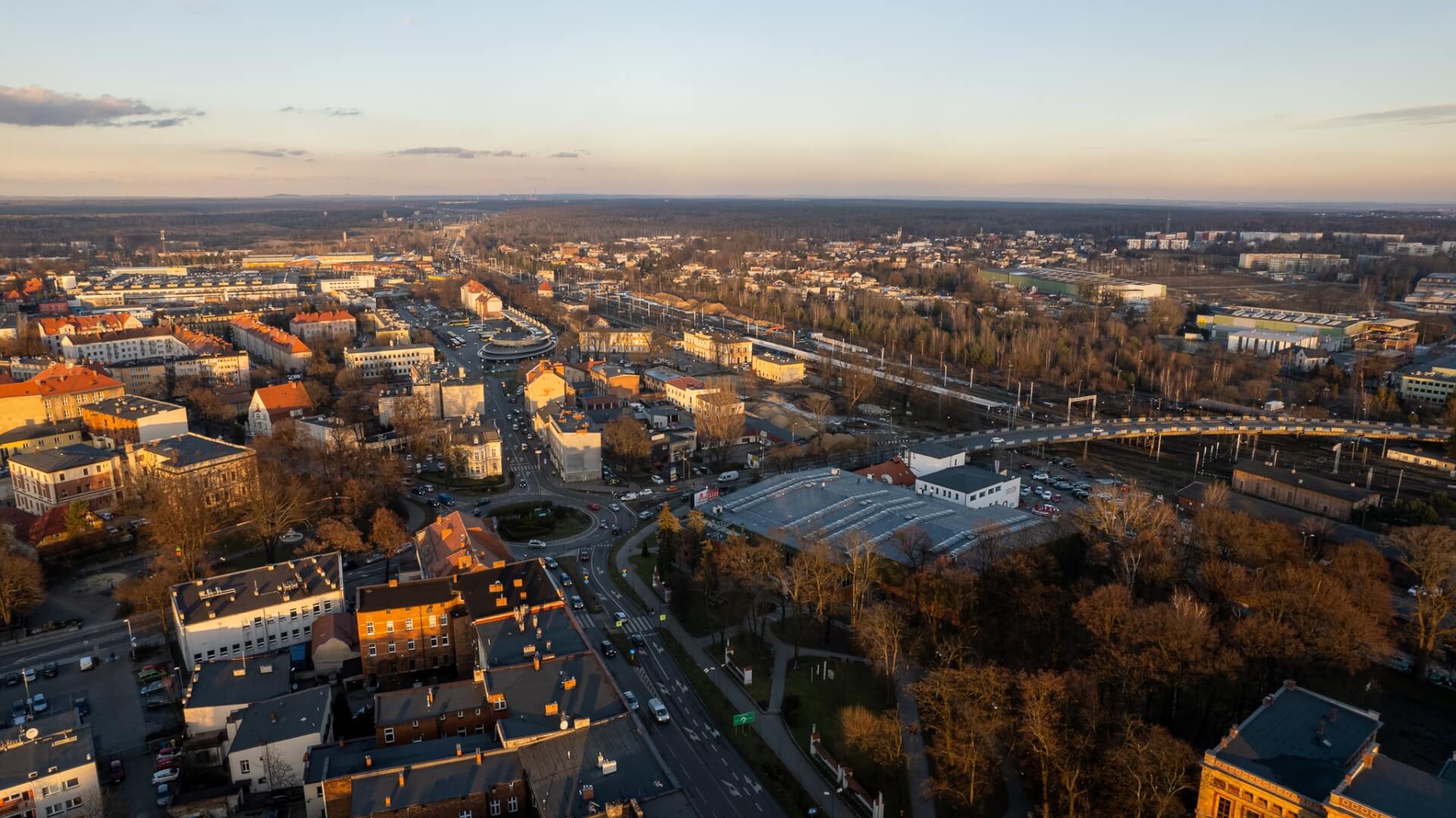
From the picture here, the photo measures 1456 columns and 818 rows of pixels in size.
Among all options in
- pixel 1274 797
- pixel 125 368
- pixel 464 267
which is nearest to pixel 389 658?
pixel 1274 797

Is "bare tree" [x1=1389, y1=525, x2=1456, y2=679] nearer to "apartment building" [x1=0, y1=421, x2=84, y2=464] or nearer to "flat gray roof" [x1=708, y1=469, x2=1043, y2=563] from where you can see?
"flat gray roof" [x1=708, y1=469, x2=1043, y2=563]

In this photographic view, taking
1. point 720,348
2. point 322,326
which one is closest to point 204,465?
point 720,348

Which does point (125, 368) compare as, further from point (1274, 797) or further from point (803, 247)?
point (803, 247)

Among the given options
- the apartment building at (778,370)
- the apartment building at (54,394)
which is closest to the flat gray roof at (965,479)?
the apartment building at (778,370)

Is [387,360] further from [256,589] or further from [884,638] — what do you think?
[884,638]

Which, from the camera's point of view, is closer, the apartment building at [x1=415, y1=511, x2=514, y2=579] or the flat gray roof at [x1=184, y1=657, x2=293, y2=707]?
the flat gray roof at [x1=184, y1=657, x2=293, y2=707]

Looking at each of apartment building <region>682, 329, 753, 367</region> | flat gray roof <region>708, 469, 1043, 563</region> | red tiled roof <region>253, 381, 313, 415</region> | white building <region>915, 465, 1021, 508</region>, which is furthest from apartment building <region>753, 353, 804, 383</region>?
red tiled roof <region>253, 381, 313, 415</region>
